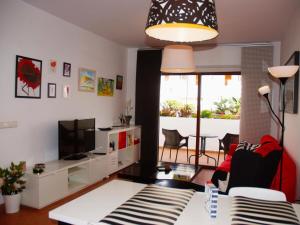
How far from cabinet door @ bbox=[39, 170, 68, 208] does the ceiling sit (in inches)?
85.5

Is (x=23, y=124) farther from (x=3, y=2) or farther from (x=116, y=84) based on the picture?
(x=116, y=84)

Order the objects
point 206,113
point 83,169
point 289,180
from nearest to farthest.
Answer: point 289,180, point 83,169, point 206,113

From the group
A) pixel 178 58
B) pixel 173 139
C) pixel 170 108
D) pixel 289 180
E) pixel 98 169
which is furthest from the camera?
pixel 170 108

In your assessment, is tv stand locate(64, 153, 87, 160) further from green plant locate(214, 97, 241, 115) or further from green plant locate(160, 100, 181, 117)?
green plant locate(214, 97, 241, 115)

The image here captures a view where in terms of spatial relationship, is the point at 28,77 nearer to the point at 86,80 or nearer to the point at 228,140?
the point at 86,80

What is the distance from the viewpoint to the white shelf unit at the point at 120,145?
15.4ft

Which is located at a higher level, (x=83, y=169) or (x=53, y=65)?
(x=53, y=65)

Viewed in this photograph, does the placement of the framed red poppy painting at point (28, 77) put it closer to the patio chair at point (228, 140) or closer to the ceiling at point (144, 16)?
the ceiling at point (144, 16)

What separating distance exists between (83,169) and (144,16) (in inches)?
96.5

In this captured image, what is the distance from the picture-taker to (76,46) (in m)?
4.39

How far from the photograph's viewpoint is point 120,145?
17.1 ft

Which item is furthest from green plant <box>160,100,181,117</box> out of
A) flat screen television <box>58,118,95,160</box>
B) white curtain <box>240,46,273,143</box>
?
flat screen television <box>58,118,95,160</box>

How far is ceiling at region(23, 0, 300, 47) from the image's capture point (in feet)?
10.7

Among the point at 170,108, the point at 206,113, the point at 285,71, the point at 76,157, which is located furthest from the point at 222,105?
the point at 76,157
